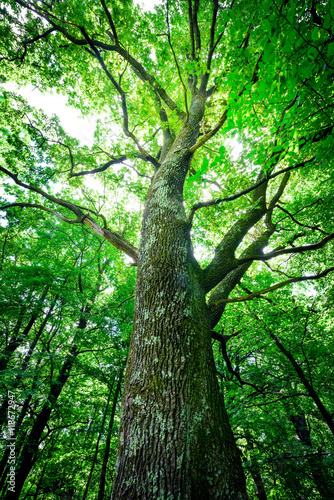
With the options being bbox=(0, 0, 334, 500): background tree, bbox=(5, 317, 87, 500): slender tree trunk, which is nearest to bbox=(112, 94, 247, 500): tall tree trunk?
bbox=(0, 0, 334, 500): background tree

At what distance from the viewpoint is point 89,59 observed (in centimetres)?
625

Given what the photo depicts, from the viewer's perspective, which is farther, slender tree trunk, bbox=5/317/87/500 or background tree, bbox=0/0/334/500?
slender tree trunk, bbox=5/317/87/500

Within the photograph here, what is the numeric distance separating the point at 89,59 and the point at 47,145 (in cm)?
305

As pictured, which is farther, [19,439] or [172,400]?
[19,439]

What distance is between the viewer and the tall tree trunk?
1036 mm

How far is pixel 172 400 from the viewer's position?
4.14 ft

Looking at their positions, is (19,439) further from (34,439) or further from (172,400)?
(172,400)

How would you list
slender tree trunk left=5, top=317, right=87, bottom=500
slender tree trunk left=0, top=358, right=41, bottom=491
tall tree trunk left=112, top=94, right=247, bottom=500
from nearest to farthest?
tall tree trunk left=112, top=94, right=247, bottom=500, slender tree trunk left=0, top=358, right=41, bottom=491, slender tree trunk left=5, top=317, right=87, bottom=500

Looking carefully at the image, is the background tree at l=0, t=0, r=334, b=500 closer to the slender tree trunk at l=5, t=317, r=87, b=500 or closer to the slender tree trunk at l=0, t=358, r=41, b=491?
the slender tree trunk at l=0, t=358, r=41, b=491

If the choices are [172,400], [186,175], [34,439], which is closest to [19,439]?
[34,439]

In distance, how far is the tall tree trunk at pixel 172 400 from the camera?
104 centimetres

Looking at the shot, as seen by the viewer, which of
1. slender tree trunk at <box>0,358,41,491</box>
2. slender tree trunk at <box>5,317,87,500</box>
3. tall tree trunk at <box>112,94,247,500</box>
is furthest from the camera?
slender tree trunk at <box>5,317,87,500</box>

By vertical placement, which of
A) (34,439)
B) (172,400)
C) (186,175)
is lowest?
(172,400)

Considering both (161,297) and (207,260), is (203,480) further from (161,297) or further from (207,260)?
(207,260)
